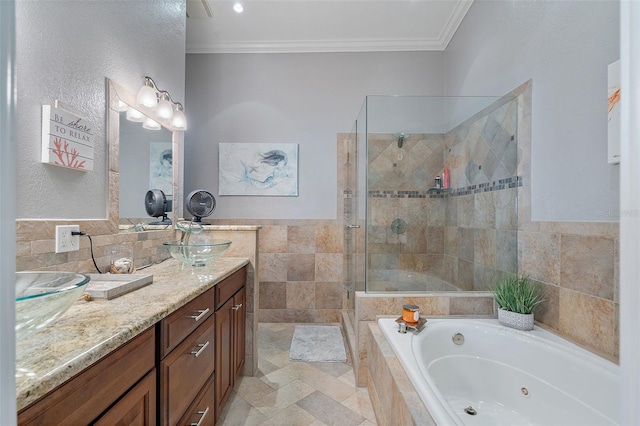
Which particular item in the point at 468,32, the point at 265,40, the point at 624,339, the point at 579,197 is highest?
the point at 265,40

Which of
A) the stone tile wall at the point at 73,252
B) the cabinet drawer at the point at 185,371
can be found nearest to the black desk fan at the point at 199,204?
the stone tile wall at the point at 73,252

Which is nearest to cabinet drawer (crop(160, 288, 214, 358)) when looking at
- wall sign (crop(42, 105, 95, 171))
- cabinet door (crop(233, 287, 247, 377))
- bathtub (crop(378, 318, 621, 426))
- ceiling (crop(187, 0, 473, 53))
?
cabinet door (crop(233, 287, 247, 377))

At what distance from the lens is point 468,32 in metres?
2.46

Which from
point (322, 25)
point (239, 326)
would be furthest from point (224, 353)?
point (322, 25)

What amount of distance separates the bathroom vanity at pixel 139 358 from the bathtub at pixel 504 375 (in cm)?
92

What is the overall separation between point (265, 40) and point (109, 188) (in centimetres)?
230

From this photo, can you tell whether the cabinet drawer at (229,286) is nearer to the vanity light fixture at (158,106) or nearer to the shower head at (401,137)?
the vanity light fixture at (158,106)

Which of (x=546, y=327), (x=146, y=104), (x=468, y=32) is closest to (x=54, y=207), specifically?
(x=146, y=104)

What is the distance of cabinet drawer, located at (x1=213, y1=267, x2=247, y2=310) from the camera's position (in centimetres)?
145

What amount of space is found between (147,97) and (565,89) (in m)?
2.33

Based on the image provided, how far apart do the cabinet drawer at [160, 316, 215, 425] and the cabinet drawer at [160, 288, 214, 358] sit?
0.10ft

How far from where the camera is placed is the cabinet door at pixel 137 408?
0.72 meters

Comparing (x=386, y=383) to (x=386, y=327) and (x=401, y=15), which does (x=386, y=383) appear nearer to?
(x=386, y=327)

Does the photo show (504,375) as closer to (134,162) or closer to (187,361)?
(187,361)
